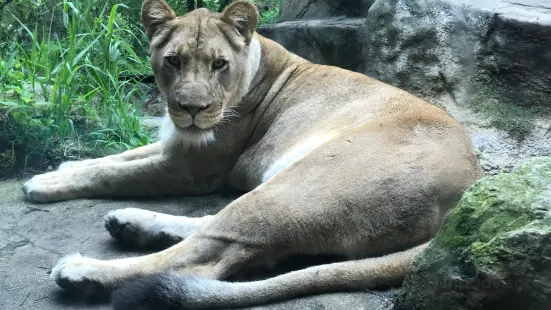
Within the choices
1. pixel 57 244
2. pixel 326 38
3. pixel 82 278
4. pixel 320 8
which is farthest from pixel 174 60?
pixel 320 8

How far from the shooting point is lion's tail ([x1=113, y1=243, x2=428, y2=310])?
9.64 feet

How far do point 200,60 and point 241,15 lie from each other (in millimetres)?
475

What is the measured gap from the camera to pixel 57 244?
3934 millimetres

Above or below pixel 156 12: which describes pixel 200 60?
below

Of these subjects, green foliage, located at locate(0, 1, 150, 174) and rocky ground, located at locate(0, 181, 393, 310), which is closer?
rocky ground, located at locate(0, 181, 393, 310)

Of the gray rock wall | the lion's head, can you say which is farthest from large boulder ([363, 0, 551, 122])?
the lion's head

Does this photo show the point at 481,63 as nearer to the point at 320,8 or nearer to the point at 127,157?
the point at 320,8

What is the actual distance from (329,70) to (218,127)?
0.90 metres

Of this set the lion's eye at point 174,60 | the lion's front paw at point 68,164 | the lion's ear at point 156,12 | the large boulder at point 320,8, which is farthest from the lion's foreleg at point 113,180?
the large boulder at point 320,8

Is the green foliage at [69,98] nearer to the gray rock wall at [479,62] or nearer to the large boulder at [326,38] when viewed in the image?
the large boulder at [326,38]

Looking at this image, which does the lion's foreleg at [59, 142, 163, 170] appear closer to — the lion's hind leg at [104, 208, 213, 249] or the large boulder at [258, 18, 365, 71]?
the lion's hind leg at [104, 208, 213, 249]

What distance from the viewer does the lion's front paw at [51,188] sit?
454 cm

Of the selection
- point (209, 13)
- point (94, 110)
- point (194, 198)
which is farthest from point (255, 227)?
point (94, 110)

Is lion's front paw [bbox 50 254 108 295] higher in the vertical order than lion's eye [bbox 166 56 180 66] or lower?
lower
